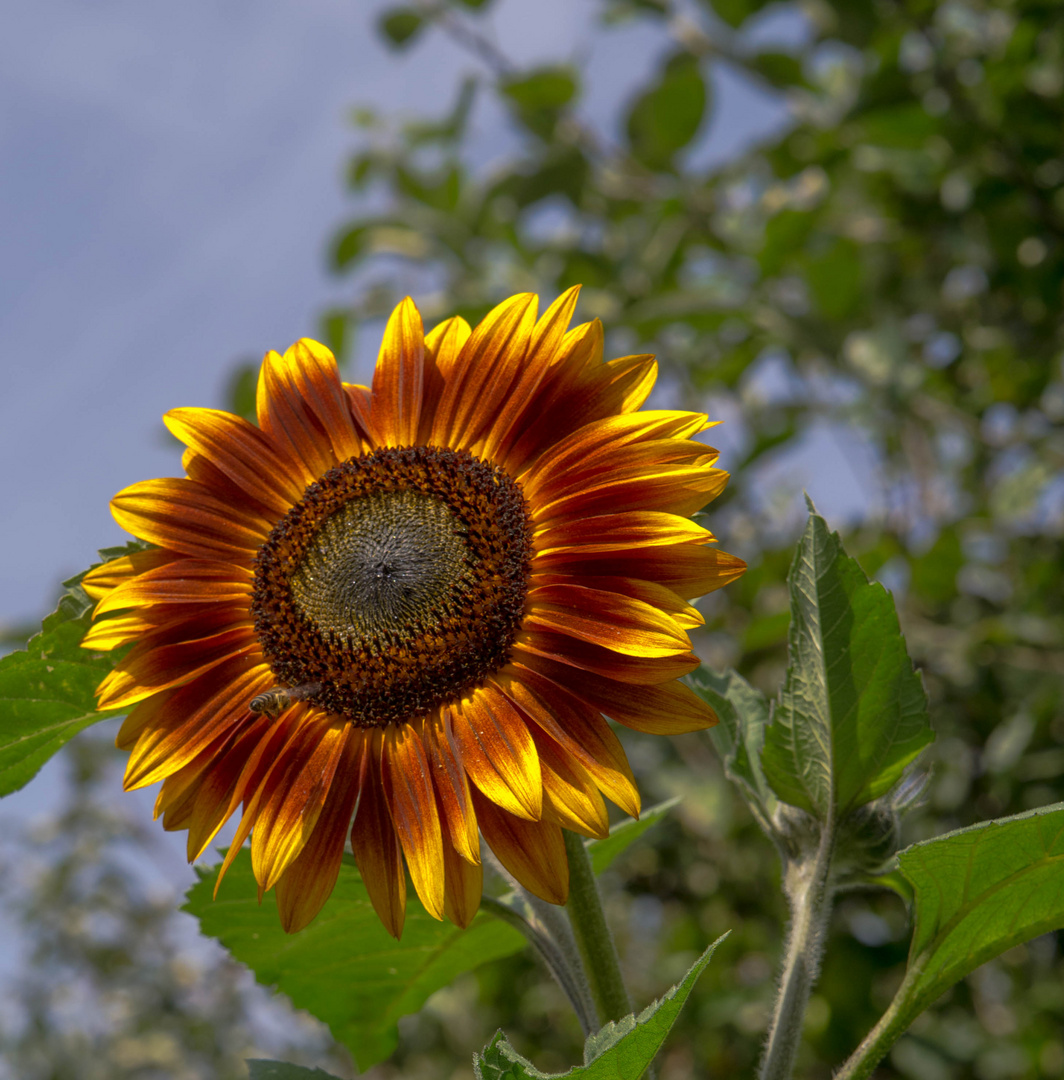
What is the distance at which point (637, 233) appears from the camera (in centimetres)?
359

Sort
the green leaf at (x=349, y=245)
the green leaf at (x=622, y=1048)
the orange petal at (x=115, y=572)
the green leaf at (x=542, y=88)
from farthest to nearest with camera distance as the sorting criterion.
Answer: the green leaf at (x=349, y=245) < the green leaf at (x=542, y=88) < the orange petal at (x=115, y=572) < the green leaf at (x=622, y=1048)

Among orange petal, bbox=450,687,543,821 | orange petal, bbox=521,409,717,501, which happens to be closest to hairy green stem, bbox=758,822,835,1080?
orange petal, bbox=450,687,543,821

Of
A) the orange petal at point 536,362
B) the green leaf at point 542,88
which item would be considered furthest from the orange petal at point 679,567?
the green leaf at point 542,88

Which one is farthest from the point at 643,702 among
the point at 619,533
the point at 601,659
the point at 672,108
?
the point at 672,108

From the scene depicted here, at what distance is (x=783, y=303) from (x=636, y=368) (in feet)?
7.95

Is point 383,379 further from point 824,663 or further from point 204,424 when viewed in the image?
point 824,663

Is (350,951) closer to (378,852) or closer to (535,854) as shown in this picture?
(378,852)

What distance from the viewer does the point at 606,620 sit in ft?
3.47

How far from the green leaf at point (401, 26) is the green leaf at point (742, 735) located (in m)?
3.12

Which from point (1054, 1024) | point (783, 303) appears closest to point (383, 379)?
point (783, 303)

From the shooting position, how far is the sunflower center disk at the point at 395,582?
1.13m

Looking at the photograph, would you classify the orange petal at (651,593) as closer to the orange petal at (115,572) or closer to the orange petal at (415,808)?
the orange petal at (415,808)

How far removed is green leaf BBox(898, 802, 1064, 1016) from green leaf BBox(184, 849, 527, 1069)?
1.64 feet

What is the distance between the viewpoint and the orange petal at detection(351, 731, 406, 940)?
→ 102 cm
